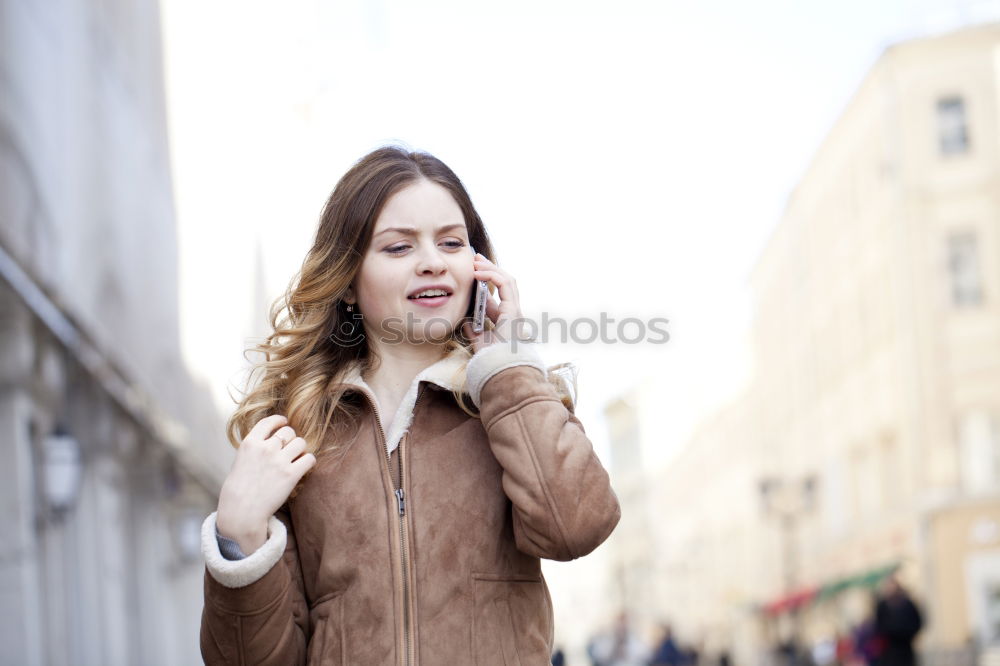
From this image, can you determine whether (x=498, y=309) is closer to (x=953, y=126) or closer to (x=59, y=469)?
(x=59, y=469)

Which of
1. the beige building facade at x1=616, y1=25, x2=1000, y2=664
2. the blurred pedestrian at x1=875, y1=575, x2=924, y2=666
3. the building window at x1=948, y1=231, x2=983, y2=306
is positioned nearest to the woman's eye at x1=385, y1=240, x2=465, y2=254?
the blurred pedestrian at x1=875, y1=575, x2=924, y2=666

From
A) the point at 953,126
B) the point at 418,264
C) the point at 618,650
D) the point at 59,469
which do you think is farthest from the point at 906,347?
the point at 418,264

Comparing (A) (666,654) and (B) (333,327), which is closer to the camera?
(B) (333,327)

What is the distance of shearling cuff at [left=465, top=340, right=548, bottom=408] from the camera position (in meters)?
2.63

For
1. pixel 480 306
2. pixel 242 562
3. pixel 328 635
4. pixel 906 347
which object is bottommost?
pixel 328 635

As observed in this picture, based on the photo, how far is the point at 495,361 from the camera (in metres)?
2.64

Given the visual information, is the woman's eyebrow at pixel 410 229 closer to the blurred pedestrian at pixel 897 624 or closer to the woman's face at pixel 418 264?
the woman's face at pixel 418 264

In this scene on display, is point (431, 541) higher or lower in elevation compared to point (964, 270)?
lower

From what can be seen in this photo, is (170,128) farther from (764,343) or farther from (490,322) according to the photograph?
(764,343)

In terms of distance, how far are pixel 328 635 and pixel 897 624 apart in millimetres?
10803

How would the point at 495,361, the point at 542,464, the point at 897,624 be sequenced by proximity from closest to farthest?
the point at 542,464 → the point at 495,361 → the point at 897,624

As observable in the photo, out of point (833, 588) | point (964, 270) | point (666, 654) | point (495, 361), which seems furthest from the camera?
point (833, 588)

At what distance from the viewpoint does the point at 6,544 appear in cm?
988

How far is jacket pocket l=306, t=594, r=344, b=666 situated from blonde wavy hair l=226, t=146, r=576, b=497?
9.2 inches
